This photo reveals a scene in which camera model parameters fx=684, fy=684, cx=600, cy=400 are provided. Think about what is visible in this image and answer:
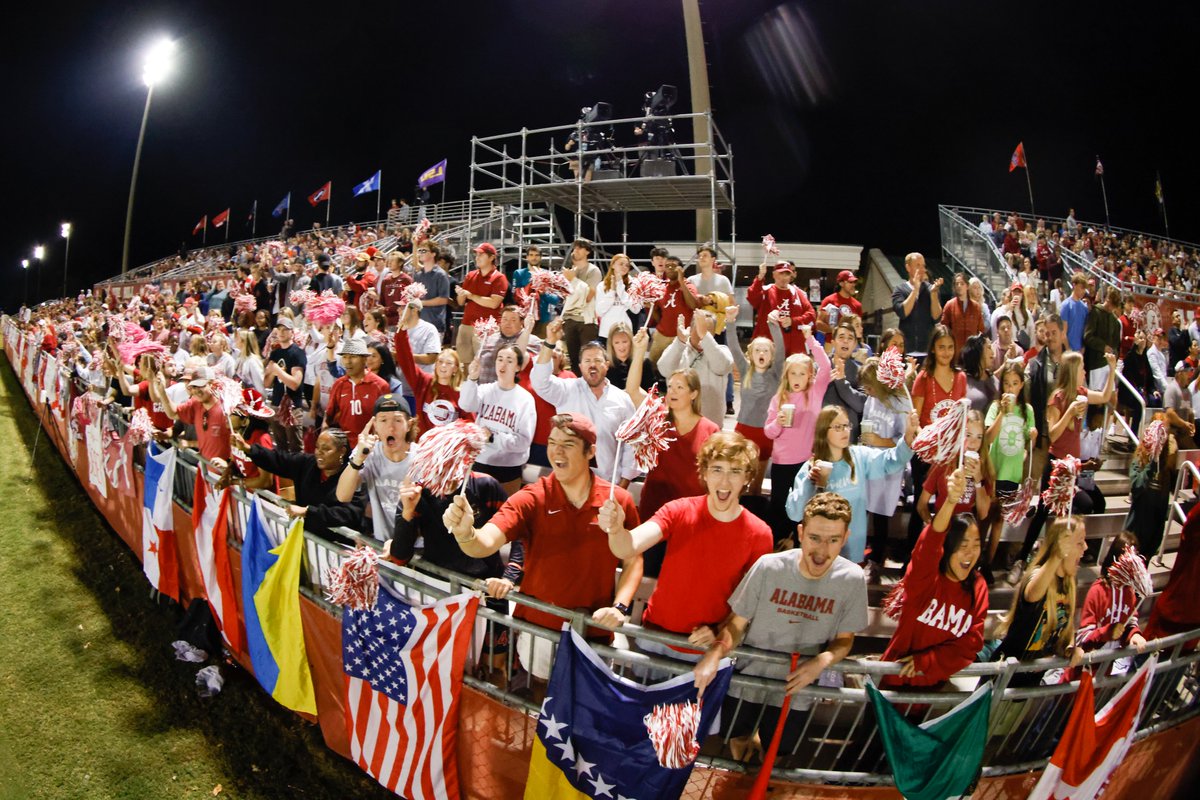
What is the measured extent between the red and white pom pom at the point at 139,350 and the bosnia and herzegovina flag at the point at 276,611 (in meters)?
3.97

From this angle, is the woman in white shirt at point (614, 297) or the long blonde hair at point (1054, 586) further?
the woman in white shirt at point (614, 297)

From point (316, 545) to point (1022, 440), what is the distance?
16.7 feet

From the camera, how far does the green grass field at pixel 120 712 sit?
4.38 meters

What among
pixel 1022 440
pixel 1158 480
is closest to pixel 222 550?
pixel 1022 440

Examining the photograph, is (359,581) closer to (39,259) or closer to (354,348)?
(354,348)

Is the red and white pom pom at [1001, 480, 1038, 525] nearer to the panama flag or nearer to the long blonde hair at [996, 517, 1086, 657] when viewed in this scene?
the long blonde hair at [996, 517, 1086, 657]

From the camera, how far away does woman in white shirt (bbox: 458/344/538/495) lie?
5.11 m

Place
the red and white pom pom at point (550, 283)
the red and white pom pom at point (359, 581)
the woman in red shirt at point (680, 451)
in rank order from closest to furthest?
the red and white pom pom at point (359, 581)
the woman in red shirt at point (680, 451)
the red and white pom pom at point (550, 283)

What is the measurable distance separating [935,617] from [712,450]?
1.39 metres

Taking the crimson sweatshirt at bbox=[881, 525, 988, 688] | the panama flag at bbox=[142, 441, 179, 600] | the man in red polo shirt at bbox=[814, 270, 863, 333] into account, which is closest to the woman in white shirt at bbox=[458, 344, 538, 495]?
the crimson sweatshirt at bbox=[881, 525, 988, 688]

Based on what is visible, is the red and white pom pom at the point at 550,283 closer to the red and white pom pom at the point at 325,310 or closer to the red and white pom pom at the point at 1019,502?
the red and white pom pom at the point at 325,310

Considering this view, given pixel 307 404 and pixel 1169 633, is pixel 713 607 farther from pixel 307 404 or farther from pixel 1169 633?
pixel 307 404

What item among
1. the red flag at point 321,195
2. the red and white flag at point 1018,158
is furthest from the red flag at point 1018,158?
the red flag at point 321,195

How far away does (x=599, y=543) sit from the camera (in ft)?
11.1
